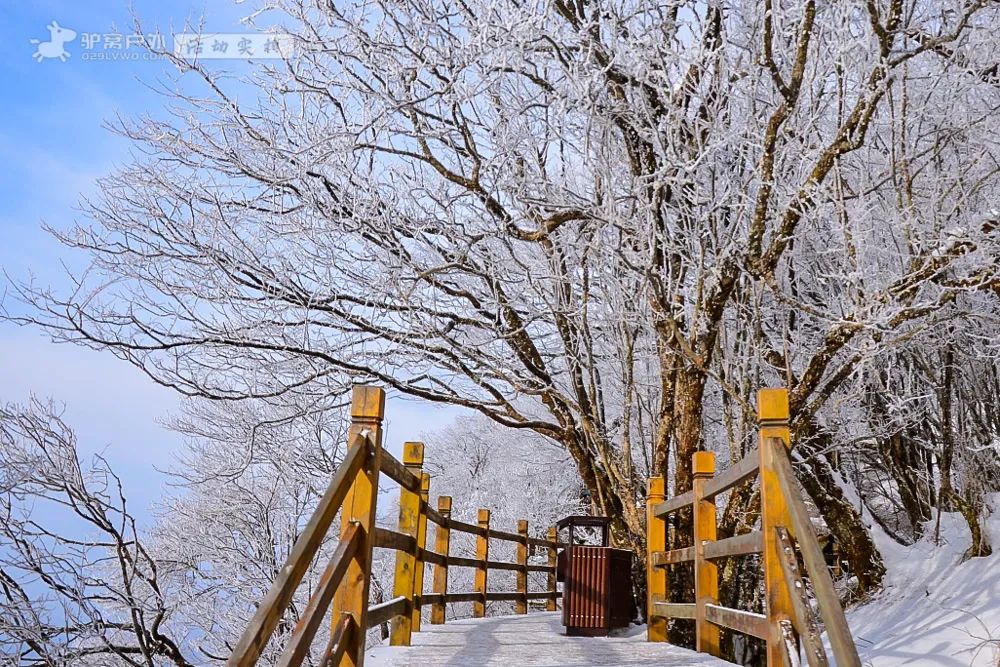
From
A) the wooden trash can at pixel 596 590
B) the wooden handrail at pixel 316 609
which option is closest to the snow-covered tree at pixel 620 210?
the wooden trash can at pixel 596 590

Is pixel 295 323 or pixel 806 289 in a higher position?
pixel 806 289

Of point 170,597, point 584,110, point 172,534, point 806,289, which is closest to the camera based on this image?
point 584,110

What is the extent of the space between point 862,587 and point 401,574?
670 centimetres

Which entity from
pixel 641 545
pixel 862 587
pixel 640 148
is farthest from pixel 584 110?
pixel 862 587

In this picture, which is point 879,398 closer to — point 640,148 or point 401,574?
point 640,148

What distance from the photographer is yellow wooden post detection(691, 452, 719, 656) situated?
5152 mm

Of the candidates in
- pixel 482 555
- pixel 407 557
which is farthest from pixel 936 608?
pixel 407 557

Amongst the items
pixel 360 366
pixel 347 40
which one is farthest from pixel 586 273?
pixel 347 40

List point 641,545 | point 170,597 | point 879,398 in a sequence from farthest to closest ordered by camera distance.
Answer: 1. point 170,597
2. point 879,398
3. point 641,545

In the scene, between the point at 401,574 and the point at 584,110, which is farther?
the point at 584,110

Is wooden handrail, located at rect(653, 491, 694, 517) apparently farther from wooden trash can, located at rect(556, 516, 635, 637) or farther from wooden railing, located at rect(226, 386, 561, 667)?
wooden railing, located at rect(226, 386, 561, 667)

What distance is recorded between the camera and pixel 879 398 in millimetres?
10234

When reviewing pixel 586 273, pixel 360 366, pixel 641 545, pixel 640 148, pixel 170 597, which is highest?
pixel 640 148

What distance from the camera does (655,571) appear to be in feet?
21.6
